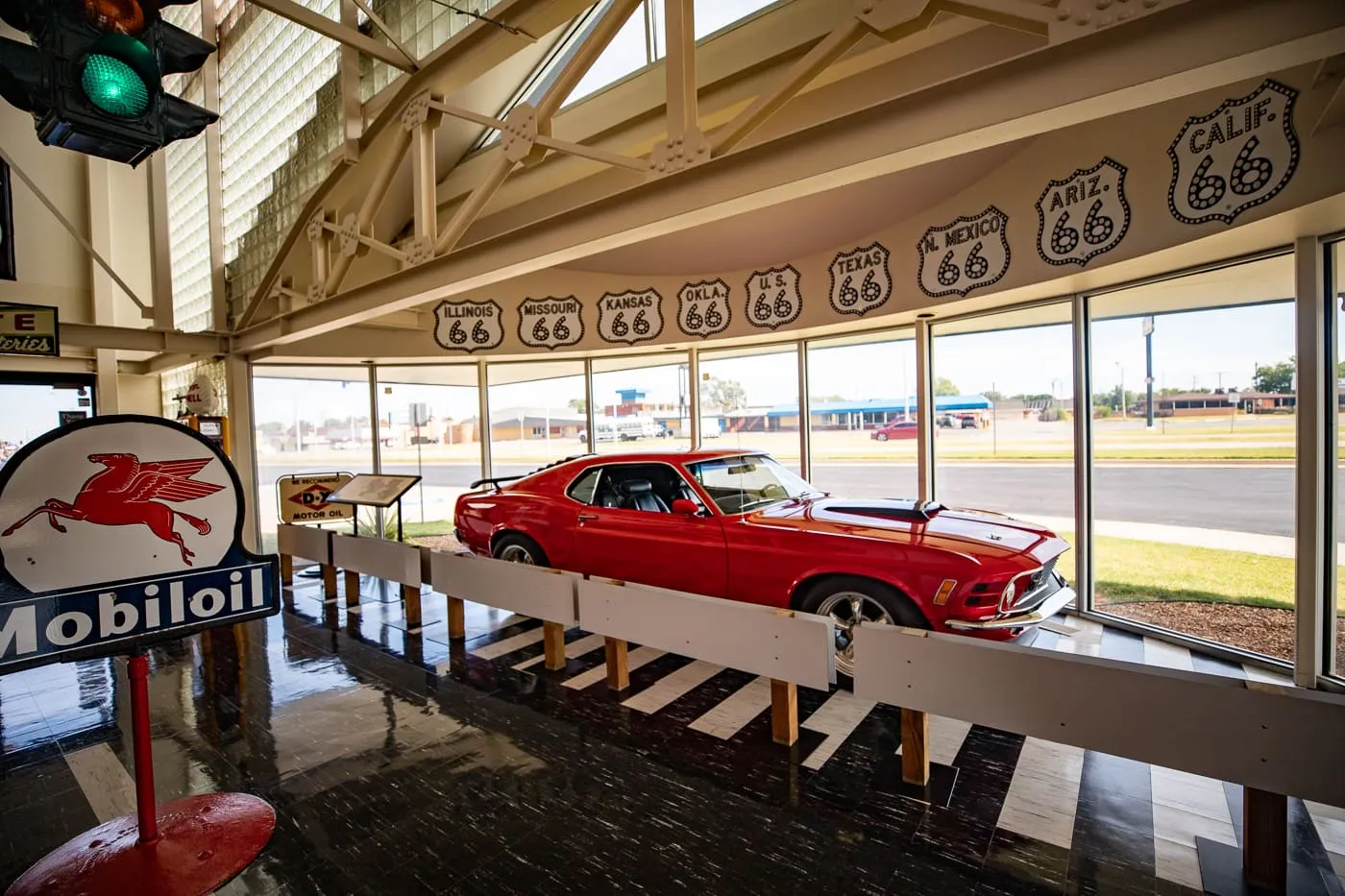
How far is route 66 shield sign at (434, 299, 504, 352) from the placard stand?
21.1ft

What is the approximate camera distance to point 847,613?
3.80 m

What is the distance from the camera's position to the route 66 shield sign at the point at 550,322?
319 inches

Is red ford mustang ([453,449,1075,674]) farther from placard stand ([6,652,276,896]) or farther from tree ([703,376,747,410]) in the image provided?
tree ([703,376,747,410])

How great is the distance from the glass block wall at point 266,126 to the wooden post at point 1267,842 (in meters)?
8.00

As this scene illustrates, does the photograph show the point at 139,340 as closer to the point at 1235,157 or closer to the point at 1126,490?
the point at 1235,157

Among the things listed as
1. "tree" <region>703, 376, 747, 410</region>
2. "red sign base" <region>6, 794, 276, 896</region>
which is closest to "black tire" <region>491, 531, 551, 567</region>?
"red sign base" <region>6, 794, 276, 896</region>

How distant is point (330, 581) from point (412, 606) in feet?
4.98

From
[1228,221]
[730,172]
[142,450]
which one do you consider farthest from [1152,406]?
[142,450]

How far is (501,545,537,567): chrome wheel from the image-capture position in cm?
544

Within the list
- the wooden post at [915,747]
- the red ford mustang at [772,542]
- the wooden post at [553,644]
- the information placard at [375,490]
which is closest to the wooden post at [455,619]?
the red ford mustang at [772,542]

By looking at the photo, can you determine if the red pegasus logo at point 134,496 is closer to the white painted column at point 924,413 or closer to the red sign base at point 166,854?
the red sign base at point 166,854

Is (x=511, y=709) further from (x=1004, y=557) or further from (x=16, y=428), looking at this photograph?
(x=16, y=428)

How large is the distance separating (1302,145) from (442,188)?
26.8 feet

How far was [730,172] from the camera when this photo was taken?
3109 millimetres
